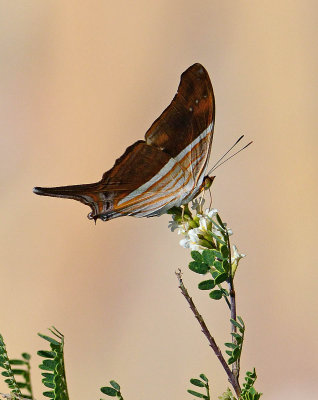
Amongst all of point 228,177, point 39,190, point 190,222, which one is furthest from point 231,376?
point 228,177

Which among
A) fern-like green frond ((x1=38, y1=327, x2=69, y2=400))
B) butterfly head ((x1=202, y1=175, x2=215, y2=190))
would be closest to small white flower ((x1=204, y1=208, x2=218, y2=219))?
butterfly head ((x1=202, y1=175, x2=215, y2=190))

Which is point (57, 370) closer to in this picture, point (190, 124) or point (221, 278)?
point (221, 278)

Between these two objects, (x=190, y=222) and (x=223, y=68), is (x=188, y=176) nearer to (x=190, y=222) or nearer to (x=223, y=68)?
(x=190, y=222)

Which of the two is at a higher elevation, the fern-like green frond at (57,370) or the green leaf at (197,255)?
the green leaf at (197,255)

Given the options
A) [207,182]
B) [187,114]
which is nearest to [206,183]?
[207,182]

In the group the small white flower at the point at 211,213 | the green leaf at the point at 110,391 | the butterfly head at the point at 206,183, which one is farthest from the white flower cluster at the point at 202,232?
the green leaf at the point at 110,391

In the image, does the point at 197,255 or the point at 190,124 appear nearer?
the point at 197,255

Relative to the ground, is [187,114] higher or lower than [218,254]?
higher

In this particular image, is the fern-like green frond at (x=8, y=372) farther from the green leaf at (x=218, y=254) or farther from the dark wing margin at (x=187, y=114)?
the dark wing margin at (x=187, y=114)

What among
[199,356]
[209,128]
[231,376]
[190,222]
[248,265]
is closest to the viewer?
[231,376]
